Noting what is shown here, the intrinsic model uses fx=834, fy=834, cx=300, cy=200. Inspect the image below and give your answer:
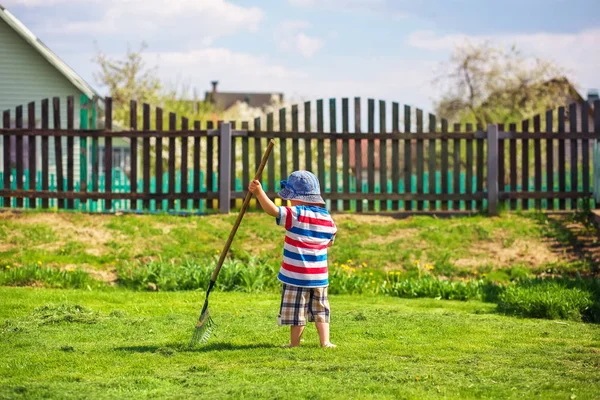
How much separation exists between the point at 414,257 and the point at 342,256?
1.06 m

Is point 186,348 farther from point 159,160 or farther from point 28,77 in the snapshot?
point 28,77

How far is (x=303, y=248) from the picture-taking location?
6477 millimetres

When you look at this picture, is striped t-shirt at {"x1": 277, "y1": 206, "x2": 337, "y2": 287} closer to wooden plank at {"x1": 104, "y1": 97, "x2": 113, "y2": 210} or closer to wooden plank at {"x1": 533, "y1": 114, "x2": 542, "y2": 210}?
wooden plank at {"x1": 104, "y1": 97, "x2": 113, "y2": 210}

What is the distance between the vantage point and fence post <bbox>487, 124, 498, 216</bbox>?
14711 millimetres

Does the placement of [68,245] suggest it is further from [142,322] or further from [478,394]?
[478,394]

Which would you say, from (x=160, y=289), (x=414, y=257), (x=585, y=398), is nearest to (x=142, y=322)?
(x=160, y=289)

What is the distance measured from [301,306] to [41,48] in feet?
58.7

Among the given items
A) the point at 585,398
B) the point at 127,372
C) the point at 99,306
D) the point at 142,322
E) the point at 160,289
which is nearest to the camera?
the point at 585,398

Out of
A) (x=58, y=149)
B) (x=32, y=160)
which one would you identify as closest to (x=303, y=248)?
(x=58, y=149)

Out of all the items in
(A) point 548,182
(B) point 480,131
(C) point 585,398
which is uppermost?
(B) point 480,131

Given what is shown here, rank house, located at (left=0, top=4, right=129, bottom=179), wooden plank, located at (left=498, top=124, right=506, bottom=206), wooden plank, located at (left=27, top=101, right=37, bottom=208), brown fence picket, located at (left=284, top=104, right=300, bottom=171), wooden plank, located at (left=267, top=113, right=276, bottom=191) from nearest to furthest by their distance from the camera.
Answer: wooden plank, located at (left=267, top=113, right=276, bottom=191)
brown fence picket, located at (left=284, top=104, right=300, bottom=171)
wooden plank, located at (left=27, top=101, right=37, bottom=208)
wooden plank, located at (left=498, top=124, right=506, bottom=206)
house, located at (left=0, top=4, right=129, bottom=179)

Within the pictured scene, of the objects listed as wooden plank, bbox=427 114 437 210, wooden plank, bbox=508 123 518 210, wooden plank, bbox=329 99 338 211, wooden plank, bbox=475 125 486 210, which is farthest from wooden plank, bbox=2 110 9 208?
wooden plank, bbox=508 123 518 210

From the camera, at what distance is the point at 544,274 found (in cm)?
1142

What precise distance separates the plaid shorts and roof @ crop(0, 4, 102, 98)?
56.7ft
